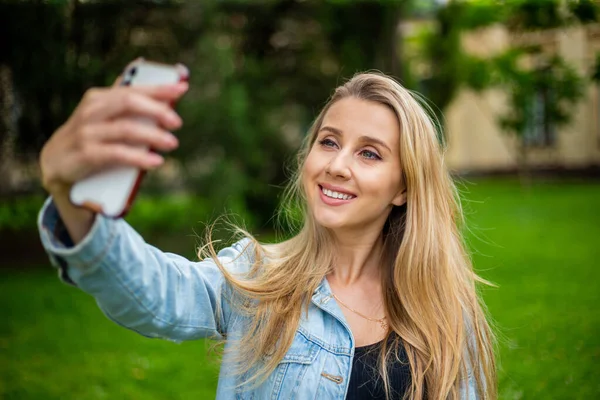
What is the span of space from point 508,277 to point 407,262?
6791 millimetres

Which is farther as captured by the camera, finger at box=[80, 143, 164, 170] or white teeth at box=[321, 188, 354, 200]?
white teeth at box=[321, 188, 354, 200]

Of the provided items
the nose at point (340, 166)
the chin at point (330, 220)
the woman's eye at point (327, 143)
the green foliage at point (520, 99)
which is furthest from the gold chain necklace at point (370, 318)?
the green foliage at point (520, 99)

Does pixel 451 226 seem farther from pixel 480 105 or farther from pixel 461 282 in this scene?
pixel 480 105

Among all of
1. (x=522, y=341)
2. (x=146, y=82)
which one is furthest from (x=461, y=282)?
(x=522, y=341)

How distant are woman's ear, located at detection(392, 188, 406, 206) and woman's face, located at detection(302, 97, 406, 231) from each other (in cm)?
8

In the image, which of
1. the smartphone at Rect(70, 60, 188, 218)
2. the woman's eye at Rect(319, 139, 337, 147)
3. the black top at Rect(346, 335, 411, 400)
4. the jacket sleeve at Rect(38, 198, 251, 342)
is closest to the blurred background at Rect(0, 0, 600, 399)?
the woman's eye at Rect(319, 139, 337, 147)

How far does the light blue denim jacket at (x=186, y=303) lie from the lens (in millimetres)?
1347

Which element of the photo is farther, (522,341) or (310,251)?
(522,341)

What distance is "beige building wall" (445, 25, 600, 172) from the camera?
21.3 metres

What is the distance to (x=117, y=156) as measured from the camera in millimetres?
1149

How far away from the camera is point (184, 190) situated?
9820mm

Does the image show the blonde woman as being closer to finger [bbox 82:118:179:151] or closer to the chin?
the chin

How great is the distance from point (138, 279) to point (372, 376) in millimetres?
1054

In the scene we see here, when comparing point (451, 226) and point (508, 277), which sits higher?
point (451, 226)
